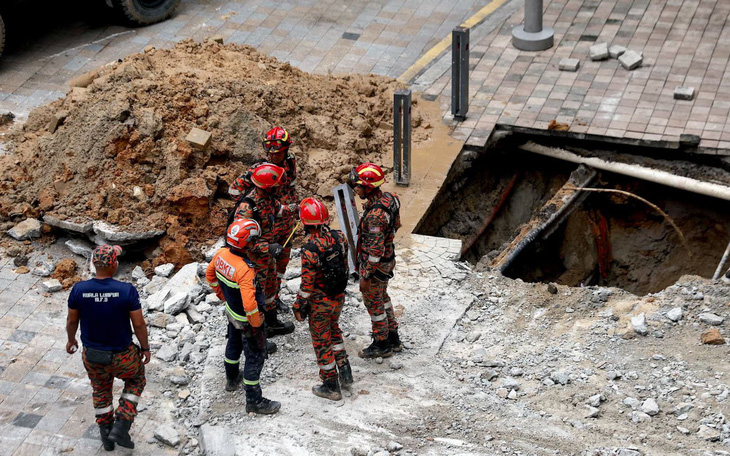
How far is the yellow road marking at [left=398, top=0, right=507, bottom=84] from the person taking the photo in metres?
12.1

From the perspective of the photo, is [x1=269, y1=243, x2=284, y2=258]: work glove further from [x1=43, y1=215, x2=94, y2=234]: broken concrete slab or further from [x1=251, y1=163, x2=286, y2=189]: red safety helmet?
[x1=43, y1=215, x2=94, y2=234]: broken concrete slab

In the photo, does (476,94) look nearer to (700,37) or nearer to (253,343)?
(700,37)

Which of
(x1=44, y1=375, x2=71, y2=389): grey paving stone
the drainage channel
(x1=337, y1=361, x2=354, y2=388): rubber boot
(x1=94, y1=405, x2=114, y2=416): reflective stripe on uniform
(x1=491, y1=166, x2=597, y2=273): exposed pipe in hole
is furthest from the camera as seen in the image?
the drainage channel

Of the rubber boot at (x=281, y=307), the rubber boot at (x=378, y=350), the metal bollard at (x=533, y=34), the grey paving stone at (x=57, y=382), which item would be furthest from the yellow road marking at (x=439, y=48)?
the grey paving stone at (x=57, y=382)

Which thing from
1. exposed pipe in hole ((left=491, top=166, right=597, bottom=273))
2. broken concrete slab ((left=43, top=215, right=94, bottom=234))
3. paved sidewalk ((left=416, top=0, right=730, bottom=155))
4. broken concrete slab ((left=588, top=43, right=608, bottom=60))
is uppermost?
broken concrete slab ((left=43, top=215, right=94, bottom=234))

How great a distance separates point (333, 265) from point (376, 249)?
0.52 meters

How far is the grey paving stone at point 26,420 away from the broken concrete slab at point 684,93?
8084mm

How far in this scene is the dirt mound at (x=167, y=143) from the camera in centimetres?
913

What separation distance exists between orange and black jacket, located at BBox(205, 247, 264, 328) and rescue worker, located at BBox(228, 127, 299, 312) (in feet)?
3.61

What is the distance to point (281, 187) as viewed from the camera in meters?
7.72

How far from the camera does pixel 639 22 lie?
1270 cm

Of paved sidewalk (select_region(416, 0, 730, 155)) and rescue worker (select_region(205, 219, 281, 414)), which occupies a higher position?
rescue worker (select_region(205, 219, 281, 414))

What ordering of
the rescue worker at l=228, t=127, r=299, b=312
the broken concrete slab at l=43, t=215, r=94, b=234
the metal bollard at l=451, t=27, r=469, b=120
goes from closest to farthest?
the rescue worker at l=228, t=127, r=299, b=312
the broken concrete slab at l=43, t=215, r=94, b=234
the metal bollard at l=451, t=27, r=469, b=120

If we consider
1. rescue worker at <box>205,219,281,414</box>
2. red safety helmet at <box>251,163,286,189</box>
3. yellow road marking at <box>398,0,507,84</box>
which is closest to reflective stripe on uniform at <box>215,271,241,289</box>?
rescue worker at <box>205,219,281,414</box>
